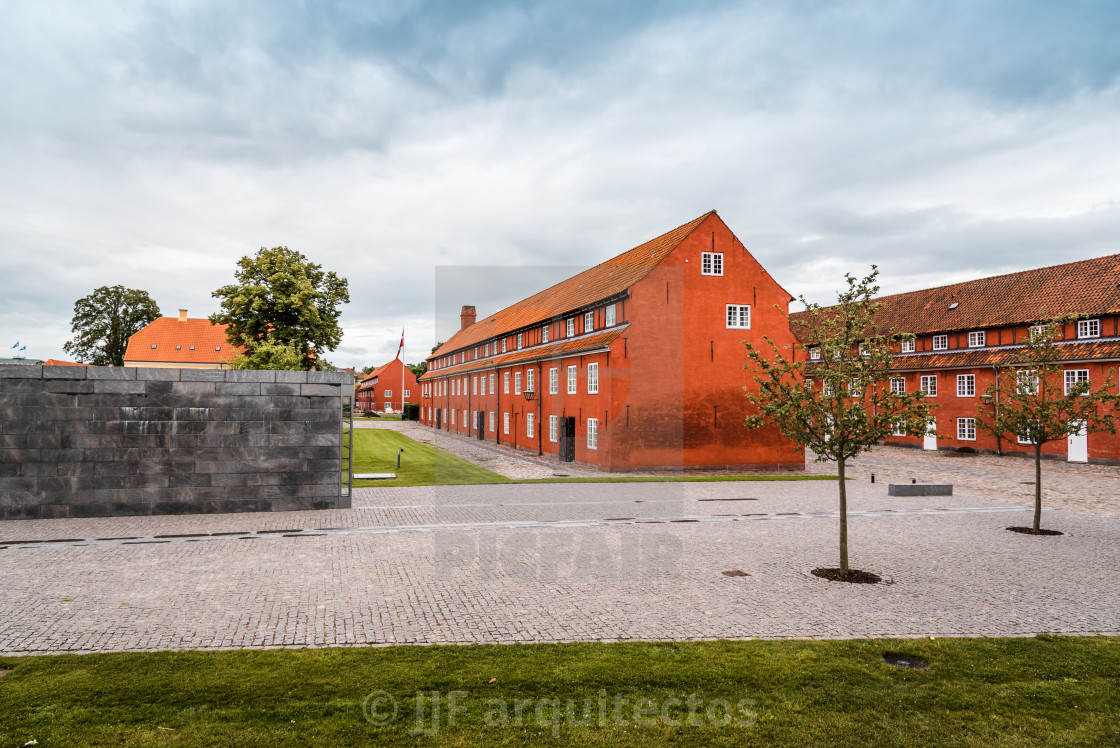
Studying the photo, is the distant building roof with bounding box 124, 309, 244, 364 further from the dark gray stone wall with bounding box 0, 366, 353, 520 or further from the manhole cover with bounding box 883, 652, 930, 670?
the manhole cover with bounding box 883, 652, 930, 670

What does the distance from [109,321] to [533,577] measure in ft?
255

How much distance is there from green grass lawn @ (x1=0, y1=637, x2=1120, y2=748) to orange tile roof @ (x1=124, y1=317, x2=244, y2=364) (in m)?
67.6

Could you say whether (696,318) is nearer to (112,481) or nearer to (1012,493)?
(1012,493)

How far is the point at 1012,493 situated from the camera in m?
21.2

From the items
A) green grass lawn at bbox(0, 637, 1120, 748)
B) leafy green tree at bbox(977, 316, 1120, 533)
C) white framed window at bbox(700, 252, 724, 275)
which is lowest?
green grass lawn at bbox(0, 637, 1120, 748)

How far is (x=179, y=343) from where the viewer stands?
71188mm

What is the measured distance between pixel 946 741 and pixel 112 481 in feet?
59.0

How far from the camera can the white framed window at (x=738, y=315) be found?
2766 centimetres

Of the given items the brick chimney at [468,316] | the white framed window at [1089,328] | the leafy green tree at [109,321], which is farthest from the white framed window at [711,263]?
the leafy green tree at [109,321]

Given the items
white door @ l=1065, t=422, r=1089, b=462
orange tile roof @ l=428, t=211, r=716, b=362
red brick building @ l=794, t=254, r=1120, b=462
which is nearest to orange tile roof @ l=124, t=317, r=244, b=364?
orange tile roof @ l=428, t=211, r=716, b=362

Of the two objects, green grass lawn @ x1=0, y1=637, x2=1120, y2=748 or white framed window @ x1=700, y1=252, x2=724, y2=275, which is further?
white framed window @ x1=700, y1=252, x2=724, y2=275

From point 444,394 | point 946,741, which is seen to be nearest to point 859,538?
point 946,741

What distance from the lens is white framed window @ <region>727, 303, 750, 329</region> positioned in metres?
27.7

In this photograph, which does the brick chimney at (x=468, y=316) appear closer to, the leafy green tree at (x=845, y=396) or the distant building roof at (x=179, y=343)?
the distant building roof at (x=179, y=343)
